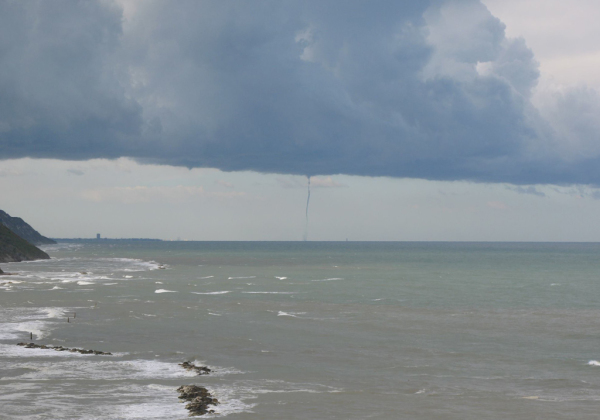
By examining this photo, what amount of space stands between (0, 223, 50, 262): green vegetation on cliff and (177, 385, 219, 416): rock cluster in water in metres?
116

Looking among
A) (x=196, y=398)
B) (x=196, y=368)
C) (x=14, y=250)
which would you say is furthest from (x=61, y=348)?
(x=14, y=250)

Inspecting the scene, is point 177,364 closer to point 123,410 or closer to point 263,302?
point 123,410

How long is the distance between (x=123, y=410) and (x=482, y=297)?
50949 millimetres

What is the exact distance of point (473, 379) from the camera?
25.2 m

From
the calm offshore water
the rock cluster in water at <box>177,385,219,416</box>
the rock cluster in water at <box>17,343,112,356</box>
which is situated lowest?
the calm offshore water

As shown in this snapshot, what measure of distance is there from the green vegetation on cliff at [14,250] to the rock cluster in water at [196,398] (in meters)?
116

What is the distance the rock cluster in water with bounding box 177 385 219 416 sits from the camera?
19280mm

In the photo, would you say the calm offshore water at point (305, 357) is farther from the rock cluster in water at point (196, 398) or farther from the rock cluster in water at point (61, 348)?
the rock cluster in water at point (61, 348)

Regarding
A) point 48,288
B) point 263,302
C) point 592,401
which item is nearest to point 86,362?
point 592,401

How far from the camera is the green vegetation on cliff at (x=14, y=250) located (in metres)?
128

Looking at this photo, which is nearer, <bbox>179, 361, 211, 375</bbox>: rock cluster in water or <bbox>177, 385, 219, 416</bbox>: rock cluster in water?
<bbox>177, 385, 219, 416</bbox>: rock cluster in water

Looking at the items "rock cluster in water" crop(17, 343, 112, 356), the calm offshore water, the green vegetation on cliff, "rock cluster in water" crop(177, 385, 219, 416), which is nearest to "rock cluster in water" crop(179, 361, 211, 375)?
the calm offshore water

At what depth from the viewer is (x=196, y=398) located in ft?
67.4

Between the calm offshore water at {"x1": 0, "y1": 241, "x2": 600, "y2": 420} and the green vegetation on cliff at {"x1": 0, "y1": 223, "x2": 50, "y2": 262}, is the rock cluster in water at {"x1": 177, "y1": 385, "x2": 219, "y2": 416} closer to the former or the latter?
the calm offshore water at {"x1": 0, "y1": 241, "x2": 600, "y2": 420}
